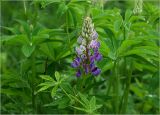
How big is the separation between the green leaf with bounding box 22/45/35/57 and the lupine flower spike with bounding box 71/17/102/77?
35 centimetres

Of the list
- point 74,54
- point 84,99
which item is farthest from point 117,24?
point 84,99

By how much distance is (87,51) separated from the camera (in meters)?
1.94

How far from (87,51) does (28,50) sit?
1.44 ft

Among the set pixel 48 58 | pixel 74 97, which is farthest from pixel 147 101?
pixel 74 97

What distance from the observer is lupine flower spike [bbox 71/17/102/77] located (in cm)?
189

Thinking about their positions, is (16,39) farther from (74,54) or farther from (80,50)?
(80,50)

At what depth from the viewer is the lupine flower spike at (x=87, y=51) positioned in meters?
1.89

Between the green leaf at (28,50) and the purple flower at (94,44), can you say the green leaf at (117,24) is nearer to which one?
the purple flower at (94,44)

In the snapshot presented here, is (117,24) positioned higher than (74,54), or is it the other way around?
(117,24)

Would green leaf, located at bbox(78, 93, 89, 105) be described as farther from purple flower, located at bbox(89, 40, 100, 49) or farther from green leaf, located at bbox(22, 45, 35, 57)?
green leaf, located at bbox(22, 45, 35, 57)

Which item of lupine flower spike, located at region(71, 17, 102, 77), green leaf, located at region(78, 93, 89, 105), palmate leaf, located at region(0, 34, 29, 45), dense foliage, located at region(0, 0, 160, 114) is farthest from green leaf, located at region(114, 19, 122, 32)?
palmate leaf, located at region(0, 34, 29, 45)

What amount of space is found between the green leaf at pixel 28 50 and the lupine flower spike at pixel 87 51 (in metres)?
0.35

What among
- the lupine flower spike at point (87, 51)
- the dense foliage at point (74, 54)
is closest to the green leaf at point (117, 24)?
the dense foliage at point (74, 54)

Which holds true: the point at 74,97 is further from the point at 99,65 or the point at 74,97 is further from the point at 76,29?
the point at 76,29
